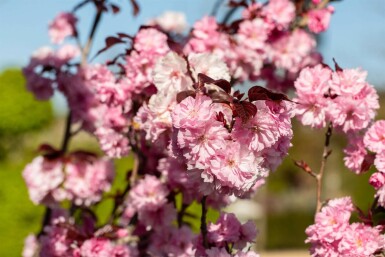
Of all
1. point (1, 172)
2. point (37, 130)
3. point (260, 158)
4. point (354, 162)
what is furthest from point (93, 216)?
point (37, 130)

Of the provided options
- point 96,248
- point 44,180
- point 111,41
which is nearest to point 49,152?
point 44,180

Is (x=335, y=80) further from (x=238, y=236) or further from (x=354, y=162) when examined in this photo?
(x=238, y=236)

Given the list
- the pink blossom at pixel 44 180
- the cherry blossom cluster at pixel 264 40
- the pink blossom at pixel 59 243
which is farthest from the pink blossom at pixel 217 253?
the pink blossom at pixel 44 180

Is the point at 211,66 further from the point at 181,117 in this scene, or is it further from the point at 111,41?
the point at 111,41

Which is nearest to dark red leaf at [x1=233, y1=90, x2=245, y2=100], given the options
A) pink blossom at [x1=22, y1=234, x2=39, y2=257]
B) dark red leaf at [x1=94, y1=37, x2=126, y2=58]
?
dark red leaf at [x1=94, y1=37, x2=126, y2=58]

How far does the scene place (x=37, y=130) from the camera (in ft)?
55.5

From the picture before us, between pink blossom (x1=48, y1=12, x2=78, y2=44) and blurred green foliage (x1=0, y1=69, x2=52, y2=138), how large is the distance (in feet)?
40.7

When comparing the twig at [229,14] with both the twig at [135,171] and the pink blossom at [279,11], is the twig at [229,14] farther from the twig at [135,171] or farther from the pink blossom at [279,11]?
the twig at [135,171]

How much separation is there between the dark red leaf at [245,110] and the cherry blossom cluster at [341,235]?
615 mm

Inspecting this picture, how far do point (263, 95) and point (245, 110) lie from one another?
77mm

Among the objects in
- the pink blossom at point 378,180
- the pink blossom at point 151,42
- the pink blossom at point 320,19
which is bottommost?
the pink blossom at point 378,180

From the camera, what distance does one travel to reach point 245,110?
167 centimetres

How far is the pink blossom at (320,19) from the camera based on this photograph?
3.07m

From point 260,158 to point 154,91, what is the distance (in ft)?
2.70
